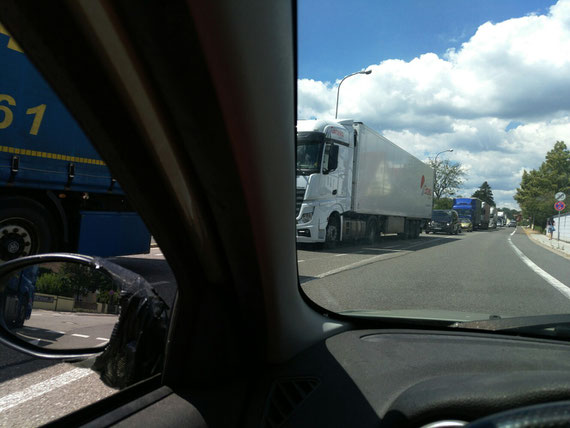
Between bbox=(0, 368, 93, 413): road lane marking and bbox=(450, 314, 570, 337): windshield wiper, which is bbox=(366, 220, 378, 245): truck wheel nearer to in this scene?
bbox=(450, 314, 570, 337): windshield wiper

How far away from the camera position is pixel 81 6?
0.84 meters

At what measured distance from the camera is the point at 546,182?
313cm

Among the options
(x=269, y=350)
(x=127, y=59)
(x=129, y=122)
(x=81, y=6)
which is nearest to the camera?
(x=81, y=6)

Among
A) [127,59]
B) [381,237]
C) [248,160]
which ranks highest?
[127,59]

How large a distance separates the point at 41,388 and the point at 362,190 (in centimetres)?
1154

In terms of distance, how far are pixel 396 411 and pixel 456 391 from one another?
0.23 metres

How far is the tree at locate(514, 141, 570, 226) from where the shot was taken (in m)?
2.67

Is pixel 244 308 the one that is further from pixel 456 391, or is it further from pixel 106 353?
pixel 456 391

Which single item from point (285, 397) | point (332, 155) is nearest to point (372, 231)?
point (332, 155)

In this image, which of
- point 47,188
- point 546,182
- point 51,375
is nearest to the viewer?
point 51,375

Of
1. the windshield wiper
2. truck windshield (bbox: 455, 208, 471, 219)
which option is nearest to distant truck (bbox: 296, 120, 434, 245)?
the windshield wiper

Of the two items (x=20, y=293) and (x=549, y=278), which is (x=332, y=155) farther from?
(x=20, y=293)

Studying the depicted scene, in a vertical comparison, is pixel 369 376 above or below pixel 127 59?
below

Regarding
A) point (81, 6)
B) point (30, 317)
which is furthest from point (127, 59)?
point (30, 317)
